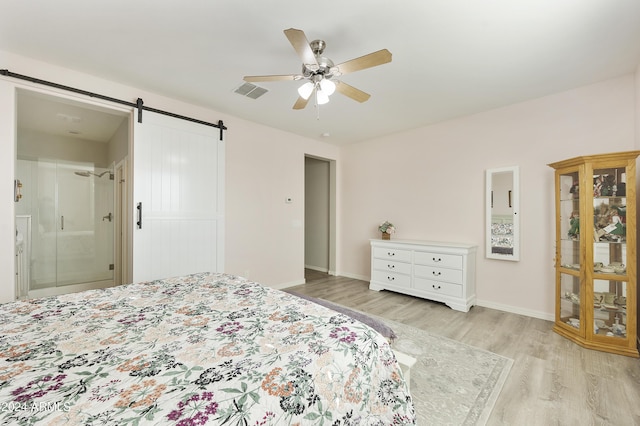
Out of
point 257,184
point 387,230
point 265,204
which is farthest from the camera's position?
point 387,230

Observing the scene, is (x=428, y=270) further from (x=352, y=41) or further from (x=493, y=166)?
(x=352, y=41)

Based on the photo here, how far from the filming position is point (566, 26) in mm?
1928

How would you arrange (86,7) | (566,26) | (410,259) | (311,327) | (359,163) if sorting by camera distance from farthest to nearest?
(359,163), (410,259), (566,26), (86,7), (311,327)

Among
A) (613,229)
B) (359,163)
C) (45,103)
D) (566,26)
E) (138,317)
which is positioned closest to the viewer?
(138,317)

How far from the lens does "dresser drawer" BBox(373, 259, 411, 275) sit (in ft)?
12.8

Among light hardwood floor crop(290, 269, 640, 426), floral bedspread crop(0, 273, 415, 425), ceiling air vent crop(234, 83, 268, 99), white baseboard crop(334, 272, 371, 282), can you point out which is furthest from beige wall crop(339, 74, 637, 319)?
floral bedspread crop(0, 273, 415, 425)

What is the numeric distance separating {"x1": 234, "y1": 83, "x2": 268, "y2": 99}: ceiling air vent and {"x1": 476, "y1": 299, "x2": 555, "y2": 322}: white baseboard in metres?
3.74

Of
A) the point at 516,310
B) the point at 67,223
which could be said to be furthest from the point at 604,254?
the point at 67,223

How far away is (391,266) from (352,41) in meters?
3.02

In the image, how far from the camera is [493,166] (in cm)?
347

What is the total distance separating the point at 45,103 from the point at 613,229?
19.8 ft

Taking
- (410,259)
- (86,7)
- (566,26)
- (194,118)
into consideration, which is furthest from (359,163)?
(86,7)

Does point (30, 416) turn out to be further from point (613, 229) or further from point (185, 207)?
point (613, 229)

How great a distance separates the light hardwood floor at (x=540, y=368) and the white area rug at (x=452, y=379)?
8cm
